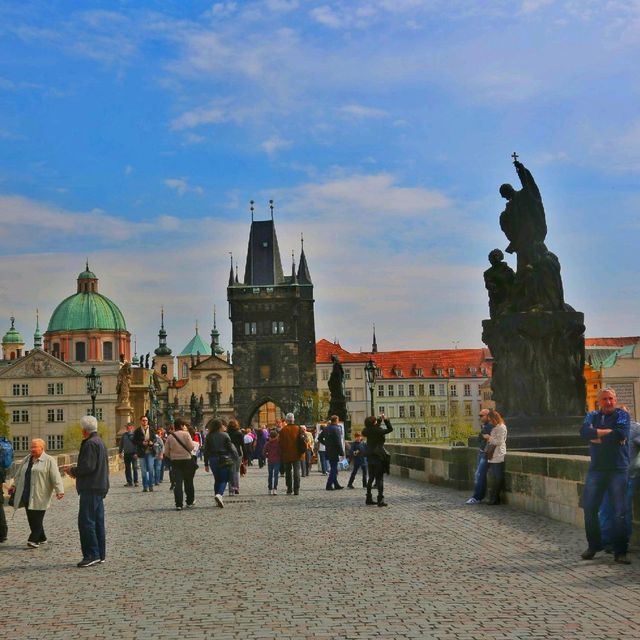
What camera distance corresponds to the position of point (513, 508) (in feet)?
54.7

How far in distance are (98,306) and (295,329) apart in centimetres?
3757

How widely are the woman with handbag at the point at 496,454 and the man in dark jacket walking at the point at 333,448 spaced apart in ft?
20.9

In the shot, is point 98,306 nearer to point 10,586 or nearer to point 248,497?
point 248,497

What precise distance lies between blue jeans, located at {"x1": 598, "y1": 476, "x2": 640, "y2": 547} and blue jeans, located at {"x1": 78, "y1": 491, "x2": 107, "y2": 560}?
5170mm

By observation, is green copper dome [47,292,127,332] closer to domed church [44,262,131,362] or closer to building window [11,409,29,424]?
domed church [44,262,131,362]

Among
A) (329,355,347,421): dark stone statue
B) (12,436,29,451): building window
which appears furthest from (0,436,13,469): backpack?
(12,436,29,451): building window

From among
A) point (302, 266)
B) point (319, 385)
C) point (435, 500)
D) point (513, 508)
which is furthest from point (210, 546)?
point (319, 385)

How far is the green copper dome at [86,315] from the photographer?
14425cm

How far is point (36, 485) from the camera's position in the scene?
13.5 metres

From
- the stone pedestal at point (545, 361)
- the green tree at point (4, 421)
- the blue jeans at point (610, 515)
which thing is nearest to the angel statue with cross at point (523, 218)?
the stone pedestal at point (545, 361)

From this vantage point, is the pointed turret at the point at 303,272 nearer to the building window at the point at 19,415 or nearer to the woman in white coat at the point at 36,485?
the building window at the point at 19,415

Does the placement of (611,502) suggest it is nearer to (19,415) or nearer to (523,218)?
(523,218)

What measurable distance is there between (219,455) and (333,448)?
4785 millimetres

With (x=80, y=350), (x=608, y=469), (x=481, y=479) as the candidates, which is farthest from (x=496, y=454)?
(x=80, y=350)
